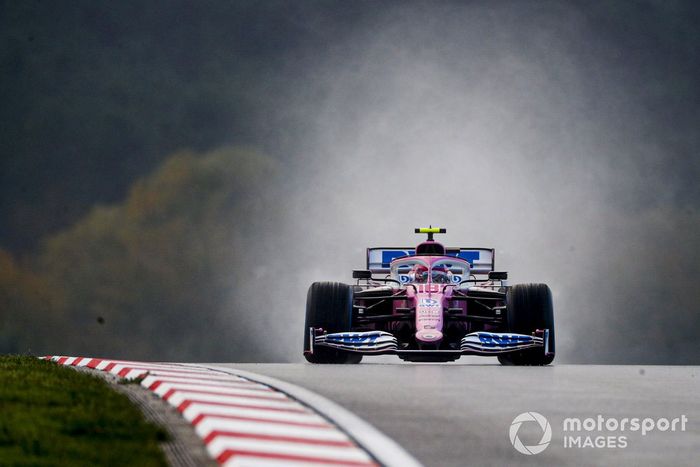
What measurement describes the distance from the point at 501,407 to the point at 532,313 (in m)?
7.41

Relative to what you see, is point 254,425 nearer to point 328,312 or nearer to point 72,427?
point 72,427

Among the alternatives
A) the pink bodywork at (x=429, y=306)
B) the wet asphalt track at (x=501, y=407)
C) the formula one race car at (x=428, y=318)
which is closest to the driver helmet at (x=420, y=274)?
the formula one race car at (x=428, y=318)

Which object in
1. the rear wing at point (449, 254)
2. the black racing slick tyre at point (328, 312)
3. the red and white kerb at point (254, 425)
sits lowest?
the red and white kerb at point (254, 425)

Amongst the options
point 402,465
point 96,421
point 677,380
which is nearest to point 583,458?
point 402,465

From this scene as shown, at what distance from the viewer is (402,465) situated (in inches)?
204

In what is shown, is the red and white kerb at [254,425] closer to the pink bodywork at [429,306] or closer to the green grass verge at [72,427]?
the green grass verge at [72,427]

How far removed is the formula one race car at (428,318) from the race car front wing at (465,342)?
13mm

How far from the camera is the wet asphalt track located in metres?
5.93

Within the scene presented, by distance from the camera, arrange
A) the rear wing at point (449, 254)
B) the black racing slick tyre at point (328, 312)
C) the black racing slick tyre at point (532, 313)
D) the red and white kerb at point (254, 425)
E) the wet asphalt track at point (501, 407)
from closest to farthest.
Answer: the red and white kerb at point (254, 425) → the wet asphalt track at point (501, 407) → the black racing slick tyre at point (532, 313) → the black racing slick tyre at point (328, 312) → the rear wing at point (449, 254)

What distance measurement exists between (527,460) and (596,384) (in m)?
5.31

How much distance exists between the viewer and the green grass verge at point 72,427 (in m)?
4.85

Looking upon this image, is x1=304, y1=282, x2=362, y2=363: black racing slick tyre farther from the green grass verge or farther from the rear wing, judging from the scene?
the green grass verge

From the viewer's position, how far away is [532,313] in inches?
603

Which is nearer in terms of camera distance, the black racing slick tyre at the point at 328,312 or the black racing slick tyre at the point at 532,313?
the black racing slick tyre at the point at 532,313
